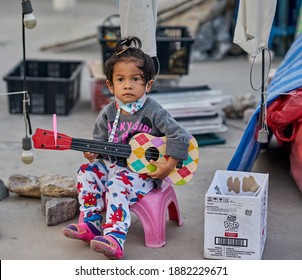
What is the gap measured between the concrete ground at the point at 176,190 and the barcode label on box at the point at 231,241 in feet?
0.51

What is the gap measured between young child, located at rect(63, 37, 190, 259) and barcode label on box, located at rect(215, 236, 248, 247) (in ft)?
1.47

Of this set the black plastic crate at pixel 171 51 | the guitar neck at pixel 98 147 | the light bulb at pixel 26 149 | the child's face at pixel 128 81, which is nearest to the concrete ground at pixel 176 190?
the light bulb at pixel 26 149

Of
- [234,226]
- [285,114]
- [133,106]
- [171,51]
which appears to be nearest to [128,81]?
[133,106]

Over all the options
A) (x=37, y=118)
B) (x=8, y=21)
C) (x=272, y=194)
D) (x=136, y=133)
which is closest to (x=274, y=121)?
(x=272, y=194)

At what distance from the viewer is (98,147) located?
163 inches

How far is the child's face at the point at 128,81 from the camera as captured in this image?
13.5 ft

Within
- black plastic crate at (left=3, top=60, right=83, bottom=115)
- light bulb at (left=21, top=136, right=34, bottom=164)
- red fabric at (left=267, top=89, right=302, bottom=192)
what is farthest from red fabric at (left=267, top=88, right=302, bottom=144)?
black plastic crate at (left=3, top=60, right=83, bottom=115)

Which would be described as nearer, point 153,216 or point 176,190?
point 153,216

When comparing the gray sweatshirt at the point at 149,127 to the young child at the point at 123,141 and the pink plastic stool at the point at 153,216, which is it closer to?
the young child at the point at 123,141

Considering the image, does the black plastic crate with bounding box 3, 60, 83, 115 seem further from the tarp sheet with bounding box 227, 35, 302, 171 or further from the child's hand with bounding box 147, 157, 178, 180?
the child's hand with bounding box 147, 157, 178, 180

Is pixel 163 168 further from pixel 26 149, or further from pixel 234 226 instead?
pixel 26 149

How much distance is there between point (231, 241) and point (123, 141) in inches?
30.5

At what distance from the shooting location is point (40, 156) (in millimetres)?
5590

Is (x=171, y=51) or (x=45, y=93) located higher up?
(x=171, y=51)
